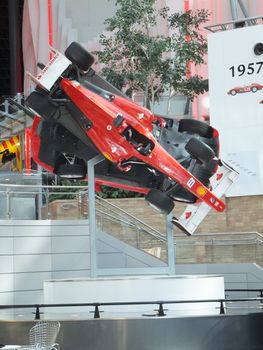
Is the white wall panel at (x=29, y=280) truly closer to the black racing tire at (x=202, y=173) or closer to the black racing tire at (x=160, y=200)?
the black racing tire at (x=160, y=200)

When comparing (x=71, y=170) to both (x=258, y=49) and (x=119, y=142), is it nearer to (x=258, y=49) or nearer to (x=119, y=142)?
(x=119, y=142)

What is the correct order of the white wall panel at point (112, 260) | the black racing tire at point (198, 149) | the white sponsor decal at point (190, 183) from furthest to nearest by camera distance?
the white wall panel at point (112, 260) → the white sponsor decal at point (190, 183) → the black racing tire at point (198, 149)

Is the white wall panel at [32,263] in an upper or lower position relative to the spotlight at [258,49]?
lower

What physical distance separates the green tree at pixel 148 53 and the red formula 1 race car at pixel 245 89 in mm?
4653

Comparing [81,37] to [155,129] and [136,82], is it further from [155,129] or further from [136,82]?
[155,129]

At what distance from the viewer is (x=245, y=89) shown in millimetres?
24391

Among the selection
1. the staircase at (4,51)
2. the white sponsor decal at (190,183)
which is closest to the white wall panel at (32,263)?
the white sponsor decal at (190,183)

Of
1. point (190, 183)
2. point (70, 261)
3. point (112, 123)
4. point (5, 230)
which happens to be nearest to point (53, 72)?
point (112, 123)

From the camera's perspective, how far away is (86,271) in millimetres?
19062

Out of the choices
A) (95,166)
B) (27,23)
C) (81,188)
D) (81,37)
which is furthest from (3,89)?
(95,166)

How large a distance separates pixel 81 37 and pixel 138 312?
23.8 m

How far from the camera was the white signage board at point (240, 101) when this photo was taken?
948 inches

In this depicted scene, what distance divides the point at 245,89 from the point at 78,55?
11.5 metres

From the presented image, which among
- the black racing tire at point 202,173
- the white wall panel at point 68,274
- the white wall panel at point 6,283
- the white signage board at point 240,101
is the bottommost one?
the white wall panel at point 6,283
